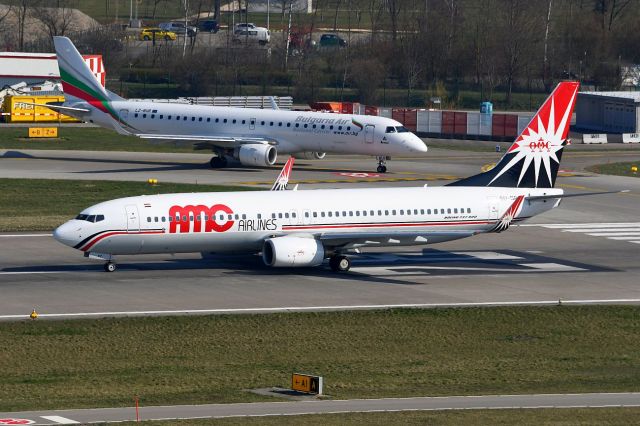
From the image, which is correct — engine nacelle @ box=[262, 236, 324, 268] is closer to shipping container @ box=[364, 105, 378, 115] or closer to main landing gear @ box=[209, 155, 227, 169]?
main landing gear @ box=[209, 155, 227, 169]

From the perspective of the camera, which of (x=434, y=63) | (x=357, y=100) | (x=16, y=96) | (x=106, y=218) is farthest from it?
(x=434, y=63)

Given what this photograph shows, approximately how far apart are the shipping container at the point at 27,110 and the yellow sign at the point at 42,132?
49.1 ft

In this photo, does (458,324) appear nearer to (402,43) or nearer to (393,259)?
(393,259)

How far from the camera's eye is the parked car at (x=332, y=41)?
18712cm

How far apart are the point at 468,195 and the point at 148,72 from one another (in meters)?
108

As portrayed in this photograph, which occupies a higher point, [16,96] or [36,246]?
[16,96]

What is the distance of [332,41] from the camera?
7431 inches

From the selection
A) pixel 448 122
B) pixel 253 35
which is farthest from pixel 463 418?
pixel 253 35

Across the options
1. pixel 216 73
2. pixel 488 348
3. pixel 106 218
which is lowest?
pixel 488 348

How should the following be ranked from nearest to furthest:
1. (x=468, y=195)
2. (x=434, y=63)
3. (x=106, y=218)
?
(x=106, y=218) < (x=468, y=195) < (x=434, y=63)

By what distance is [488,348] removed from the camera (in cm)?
A: 4222

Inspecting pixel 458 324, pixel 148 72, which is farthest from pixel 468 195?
pixel 148 72

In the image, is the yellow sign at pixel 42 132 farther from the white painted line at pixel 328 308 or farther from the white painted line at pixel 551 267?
the white painted line at pixel 328 308

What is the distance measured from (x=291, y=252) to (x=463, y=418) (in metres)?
21.8
